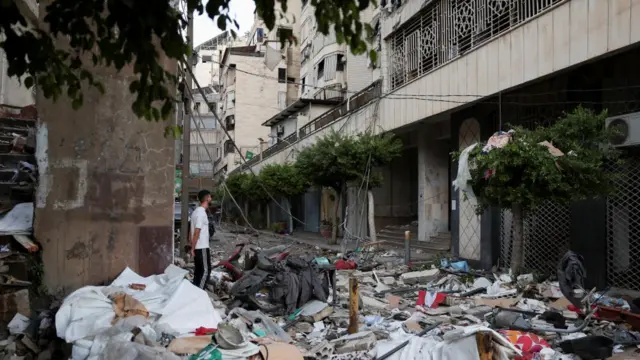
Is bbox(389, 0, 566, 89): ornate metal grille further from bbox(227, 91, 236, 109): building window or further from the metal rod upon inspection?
bbox(227, 91, 236, 109): building window

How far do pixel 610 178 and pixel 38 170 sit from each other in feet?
28.1

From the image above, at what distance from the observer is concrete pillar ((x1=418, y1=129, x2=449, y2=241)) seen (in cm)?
1731

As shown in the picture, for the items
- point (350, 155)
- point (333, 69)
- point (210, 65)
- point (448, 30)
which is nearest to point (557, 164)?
point (448, 30)

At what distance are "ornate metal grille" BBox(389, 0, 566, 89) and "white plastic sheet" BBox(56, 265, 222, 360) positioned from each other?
8.78m

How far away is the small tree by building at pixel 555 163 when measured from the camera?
324 inches

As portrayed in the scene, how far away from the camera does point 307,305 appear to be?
7.28 m

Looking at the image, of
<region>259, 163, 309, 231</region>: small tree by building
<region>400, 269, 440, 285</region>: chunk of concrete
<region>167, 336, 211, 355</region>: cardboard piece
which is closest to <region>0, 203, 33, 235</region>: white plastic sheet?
<region>167, 336, 211, 355</region>: cardboard piece

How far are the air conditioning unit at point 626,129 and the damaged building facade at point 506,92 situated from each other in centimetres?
4

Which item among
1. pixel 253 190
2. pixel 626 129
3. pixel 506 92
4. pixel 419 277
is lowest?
pixel 419 277

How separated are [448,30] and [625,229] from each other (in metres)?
7.08

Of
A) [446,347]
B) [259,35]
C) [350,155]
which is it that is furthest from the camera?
[259,35]

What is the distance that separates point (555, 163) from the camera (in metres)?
8.31

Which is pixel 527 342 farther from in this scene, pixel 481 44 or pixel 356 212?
pixel 356 212

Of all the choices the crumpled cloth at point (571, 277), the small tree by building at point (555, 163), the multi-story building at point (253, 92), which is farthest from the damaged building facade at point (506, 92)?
the multi-story building at point (253, 92)
